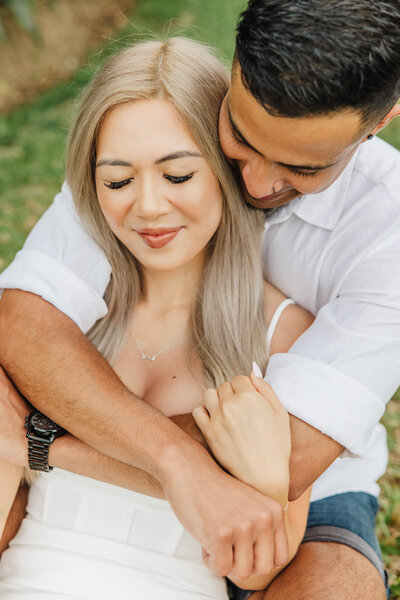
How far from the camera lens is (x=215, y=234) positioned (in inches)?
109

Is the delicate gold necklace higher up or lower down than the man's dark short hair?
lower down

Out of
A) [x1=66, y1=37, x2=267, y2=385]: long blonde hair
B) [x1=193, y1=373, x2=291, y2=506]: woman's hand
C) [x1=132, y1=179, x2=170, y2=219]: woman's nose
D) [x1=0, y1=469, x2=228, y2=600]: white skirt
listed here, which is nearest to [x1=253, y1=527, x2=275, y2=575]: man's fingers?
[x1=193, y1=373, x2=291, y2=506]: woman's hand

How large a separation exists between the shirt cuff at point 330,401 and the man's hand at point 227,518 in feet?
0.99

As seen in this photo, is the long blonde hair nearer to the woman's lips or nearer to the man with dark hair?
the man with dark hair

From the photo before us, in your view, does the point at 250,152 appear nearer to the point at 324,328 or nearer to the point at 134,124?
the point at 134,124

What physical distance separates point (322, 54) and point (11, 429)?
64.5 inches

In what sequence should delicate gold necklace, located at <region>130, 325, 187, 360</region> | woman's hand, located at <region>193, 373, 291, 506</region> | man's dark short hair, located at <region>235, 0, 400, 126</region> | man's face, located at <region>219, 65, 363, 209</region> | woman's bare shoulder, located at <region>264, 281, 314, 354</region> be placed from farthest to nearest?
delicate gold necklace, located at <region>130, 325, 187, 360</region> < woman's bare shoulder, located at <region>264, 281, 314, 354</region> < woman's hand, located at <region>193, 373, 291, 506</region> < man's face, located at <region>219, 65, 363, 209</region> < man's dark short hair, located at <region>235, 0, 400, 126</region>

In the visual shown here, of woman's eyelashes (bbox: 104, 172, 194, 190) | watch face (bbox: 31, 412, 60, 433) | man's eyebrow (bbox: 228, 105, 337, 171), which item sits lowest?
watch face (bbox: 31, 412, 60, 433)

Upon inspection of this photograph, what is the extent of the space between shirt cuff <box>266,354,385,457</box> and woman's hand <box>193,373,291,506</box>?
2.4 inches

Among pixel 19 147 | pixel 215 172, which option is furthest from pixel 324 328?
pixel 19 147

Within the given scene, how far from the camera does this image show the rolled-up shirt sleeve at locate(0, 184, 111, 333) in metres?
2.63

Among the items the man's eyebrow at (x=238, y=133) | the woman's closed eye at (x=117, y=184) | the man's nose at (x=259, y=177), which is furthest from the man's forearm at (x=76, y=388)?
the man's eyebrow at (x=238, y=133)

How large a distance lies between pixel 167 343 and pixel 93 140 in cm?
90

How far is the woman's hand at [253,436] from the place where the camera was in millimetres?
2113
